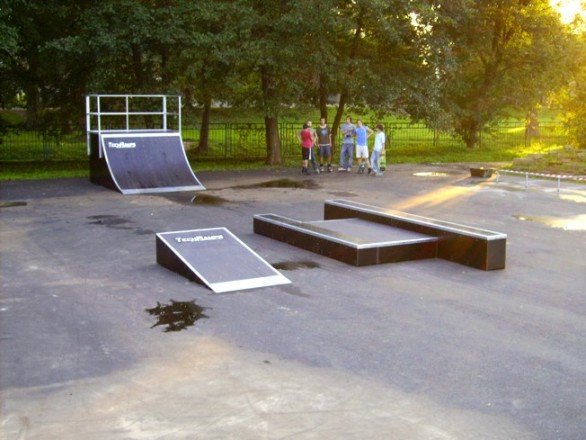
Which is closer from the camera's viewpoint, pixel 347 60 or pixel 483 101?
Result: pixel 347 60

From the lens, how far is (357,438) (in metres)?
6.34

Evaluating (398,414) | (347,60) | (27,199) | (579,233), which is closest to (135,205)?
(27,199)

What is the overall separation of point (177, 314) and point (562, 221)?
34.2ft

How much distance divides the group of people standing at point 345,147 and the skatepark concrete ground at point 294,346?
1107 cm

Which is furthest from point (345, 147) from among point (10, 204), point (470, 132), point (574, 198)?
point (10, 204)

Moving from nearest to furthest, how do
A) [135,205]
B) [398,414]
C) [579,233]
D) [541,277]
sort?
[398,414]
[541,277]
[579,233]
[135,205]

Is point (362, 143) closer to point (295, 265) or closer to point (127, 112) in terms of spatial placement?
point (127, 112)

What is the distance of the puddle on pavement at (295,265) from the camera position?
1273 cm

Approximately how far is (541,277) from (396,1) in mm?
17267

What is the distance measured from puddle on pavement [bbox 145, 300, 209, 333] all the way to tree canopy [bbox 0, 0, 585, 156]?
1520 cm

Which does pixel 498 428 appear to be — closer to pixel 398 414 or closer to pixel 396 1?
pixel 398 414

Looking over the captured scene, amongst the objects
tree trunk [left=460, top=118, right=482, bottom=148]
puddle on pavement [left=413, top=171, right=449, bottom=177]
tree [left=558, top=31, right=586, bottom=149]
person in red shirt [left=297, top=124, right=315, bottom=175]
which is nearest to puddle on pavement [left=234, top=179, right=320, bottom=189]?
person in red shirt [left=297, top=124, right=315, bottom=175]

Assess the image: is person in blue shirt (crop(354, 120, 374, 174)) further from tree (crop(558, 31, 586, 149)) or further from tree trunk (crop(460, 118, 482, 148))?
tree trunk (crop(460, 118, 482, 148))

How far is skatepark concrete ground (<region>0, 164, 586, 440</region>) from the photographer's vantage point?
22.1 ft
